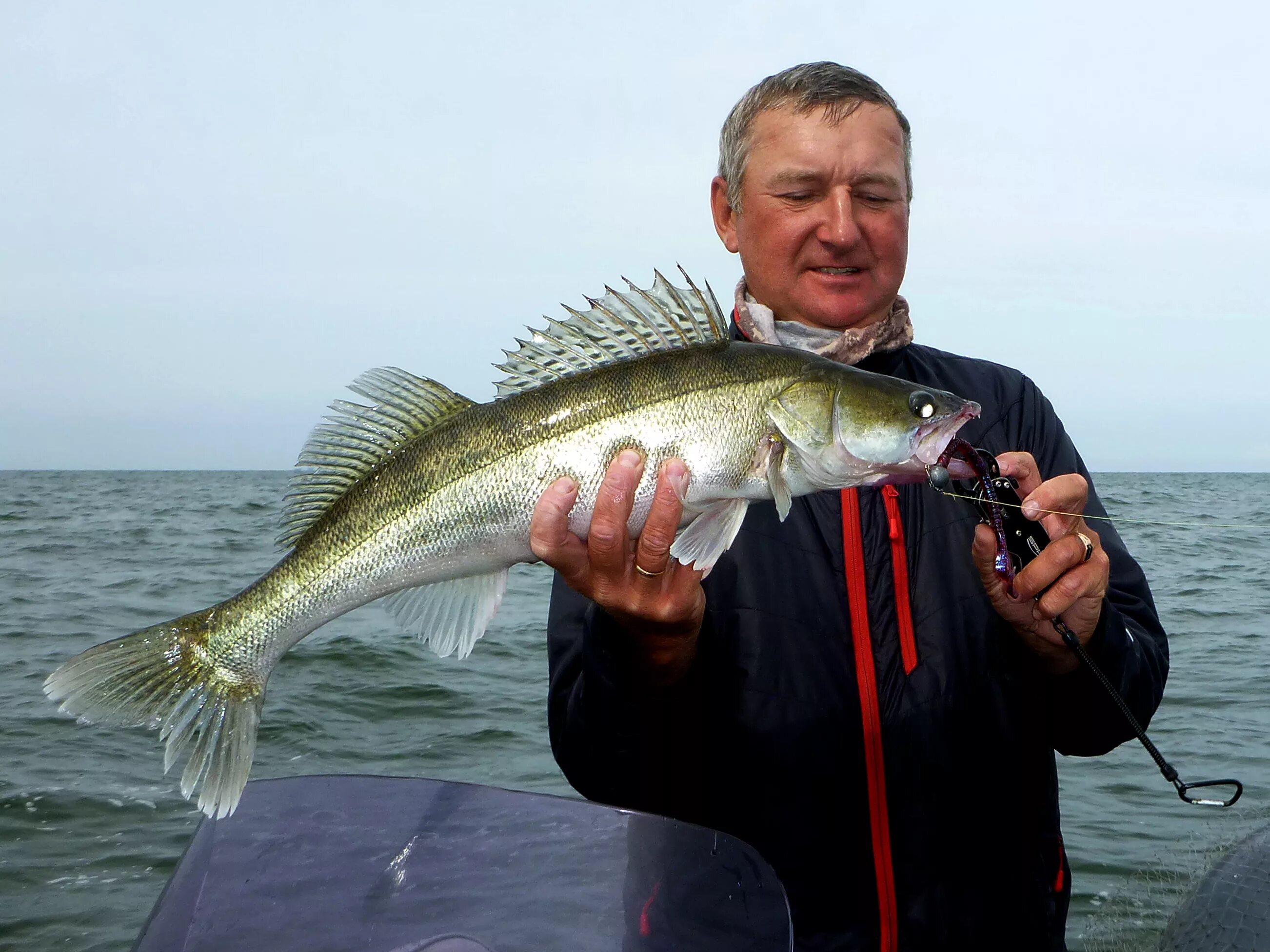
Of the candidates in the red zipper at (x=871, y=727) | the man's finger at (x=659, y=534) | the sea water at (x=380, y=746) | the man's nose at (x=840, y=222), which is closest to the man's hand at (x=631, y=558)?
the man's finger at (x=659, y=534)

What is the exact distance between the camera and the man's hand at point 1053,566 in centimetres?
232

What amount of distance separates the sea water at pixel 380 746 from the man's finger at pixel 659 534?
1.79m

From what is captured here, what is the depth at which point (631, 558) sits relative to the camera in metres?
2.54

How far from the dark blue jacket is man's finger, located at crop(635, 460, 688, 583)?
217 millimetres

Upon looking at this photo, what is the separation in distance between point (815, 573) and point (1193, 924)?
1784 millimetres

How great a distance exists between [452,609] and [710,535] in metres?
0.82

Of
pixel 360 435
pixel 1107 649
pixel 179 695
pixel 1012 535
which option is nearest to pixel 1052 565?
pixel 1012 535

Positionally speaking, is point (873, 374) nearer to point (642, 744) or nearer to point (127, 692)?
point (642, 744)

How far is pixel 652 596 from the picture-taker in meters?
2.48

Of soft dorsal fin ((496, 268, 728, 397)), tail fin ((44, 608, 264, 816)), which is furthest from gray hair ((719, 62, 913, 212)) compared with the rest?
tail fin ((44, 608, 264, 816))

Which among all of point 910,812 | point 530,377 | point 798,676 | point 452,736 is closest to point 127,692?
point 530,377

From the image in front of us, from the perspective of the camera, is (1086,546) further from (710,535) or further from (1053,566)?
(710,535)

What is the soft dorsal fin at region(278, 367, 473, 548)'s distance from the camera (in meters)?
2.84

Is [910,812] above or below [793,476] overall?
below
